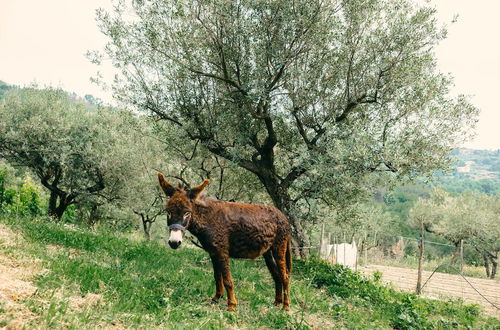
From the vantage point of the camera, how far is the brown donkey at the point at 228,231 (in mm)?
6195

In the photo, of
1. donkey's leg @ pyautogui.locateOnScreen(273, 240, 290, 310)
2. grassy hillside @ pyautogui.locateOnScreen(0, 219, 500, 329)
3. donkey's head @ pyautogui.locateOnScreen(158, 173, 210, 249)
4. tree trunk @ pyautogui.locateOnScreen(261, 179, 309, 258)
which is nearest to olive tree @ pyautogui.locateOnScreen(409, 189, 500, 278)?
tree trunk @ pyautogui.locateOnScreen(261, 179, 309, 258)

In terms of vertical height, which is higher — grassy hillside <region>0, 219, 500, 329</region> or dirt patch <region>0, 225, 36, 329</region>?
dirt patch <region>0, 225, 36, 329</region>

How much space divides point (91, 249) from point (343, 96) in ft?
30.9

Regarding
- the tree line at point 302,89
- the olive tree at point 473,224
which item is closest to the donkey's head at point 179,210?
the tree line at point 302,89

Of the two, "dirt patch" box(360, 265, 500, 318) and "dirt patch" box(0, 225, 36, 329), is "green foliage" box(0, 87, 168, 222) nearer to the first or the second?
"dirt patch" box(0, 225, 36, 329)

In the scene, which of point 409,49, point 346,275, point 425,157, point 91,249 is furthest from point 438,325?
point 91,249

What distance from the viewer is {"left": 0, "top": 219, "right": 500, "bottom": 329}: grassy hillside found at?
16.7 ft

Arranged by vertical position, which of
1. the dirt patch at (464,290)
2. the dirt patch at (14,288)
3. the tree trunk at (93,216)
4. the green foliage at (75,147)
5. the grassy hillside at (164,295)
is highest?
the green foliage at (75,147)

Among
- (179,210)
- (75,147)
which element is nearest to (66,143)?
(75,147)

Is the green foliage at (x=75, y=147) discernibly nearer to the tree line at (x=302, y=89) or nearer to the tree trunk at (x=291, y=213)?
the tree line at (x=302, y=89)

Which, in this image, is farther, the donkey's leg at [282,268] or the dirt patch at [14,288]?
the donkey's leg at [282,268]

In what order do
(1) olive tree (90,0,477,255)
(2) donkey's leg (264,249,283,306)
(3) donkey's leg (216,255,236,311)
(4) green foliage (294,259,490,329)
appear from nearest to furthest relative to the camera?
(3) donkey's leg (216,255,236,311) < (2) donkey's leg (264,249,283,306) < (4) green foliage (294,259,490,329) < (1) olive tree (90,0,477,255)

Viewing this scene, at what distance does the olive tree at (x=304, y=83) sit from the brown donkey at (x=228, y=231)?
4199 millimetres

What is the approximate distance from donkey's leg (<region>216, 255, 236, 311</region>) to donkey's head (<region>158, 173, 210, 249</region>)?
92 cm
